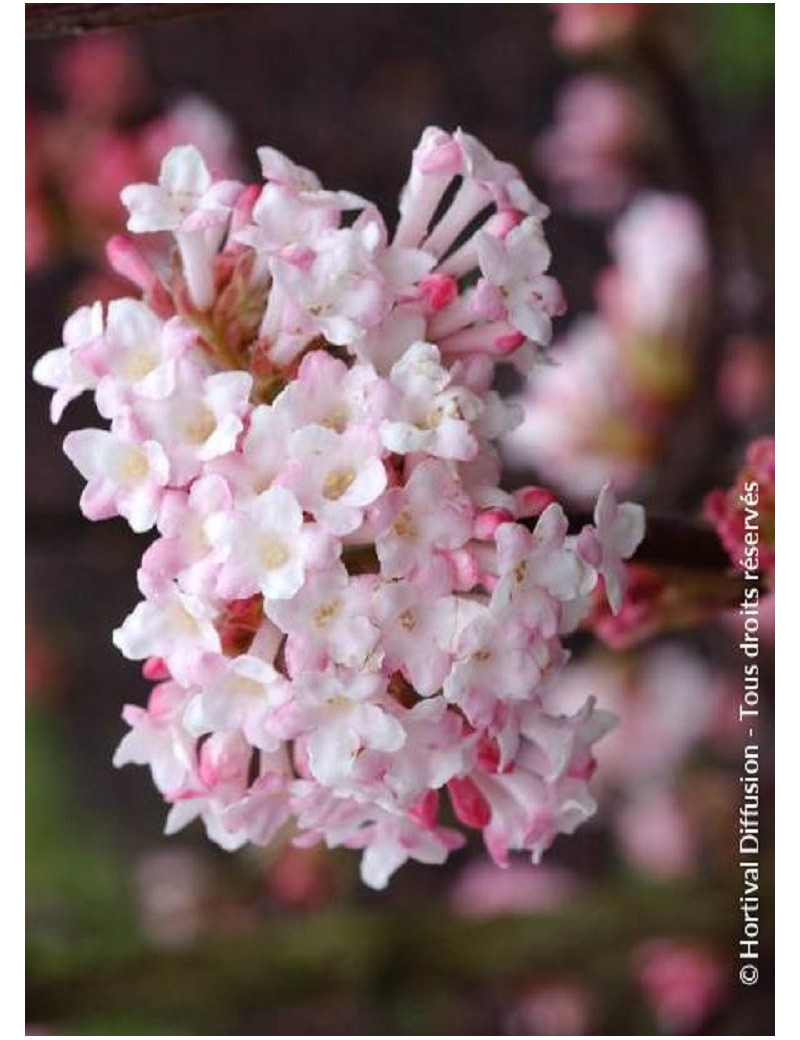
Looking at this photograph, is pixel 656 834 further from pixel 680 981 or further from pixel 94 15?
pixel 94 15

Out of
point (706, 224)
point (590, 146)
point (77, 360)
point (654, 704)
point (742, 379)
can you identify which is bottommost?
point (654, 704)

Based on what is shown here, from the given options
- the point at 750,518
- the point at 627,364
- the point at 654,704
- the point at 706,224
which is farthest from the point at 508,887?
the point at 750,518

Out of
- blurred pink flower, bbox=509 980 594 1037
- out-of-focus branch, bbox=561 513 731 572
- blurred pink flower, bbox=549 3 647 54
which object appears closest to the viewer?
out-of-focus branch, bbox=561 513 731 572

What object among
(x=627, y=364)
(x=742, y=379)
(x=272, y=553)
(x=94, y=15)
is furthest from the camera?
(x=627, y=364)

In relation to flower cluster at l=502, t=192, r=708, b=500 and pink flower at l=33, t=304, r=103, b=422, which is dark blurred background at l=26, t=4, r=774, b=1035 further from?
pink flower at l=33, t=304, r=103, b=422

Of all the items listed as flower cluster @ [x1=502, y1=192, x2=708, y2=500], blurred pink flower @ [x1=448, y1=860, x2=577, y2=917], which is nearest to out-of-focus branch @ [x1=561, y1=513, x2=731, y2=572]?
flower cluster @ [x1=502, y1=192, x2=708, y2=500]
